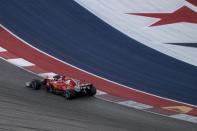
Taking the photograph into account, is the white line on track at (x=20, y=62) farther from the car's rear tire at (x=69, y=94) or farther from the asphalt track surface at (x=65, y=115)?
the car's rear tire at (x=69, y=94)

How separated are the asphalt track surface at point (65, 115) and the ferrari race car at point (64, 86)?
Result: 0.19 meters

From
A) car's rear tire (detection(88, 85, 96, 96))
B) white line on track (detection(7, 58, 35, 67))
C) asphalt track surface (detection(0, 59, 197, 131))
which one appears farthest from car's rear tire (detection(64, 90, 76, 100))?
white line on track (detection(7, 58, 35, 67))

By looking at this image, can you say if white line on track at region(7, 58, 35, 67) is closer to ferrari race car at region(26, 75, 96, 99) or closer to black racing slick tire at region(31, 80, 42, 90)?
ferrari race car at region(26, 75, 96, 99)

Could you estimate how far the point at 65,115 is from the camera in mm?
13203

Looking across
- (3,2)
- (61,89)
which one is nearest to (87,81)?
(61,89)

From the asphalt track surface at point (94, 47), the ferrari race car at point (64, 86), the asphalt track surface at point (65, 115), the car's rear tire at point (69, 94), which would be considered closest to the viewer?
the asphalt track surface at point (65, 115)

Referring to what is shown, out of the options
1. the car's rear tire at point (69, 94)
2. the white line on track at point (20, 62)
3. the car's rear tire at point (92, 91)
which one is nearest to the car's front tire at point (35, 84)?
the car's rear tire at point (69, 94)

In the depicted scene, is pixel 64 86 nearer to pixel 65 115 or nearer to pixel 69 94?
pixel 69 94

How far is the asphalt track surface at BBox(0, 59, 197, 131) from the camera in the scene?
1212 centimetres

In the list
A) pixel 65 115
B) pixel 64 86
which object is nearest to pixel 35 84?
pixel 64 86

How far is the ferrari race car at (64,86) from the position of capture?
1512 cm

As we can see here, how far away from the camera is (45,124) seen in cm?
1205

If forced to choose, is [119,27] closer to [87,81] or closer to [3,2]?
[87,81]

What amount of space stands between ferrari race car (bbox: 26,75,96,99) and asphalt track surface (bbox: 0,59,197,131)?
0.64ft
